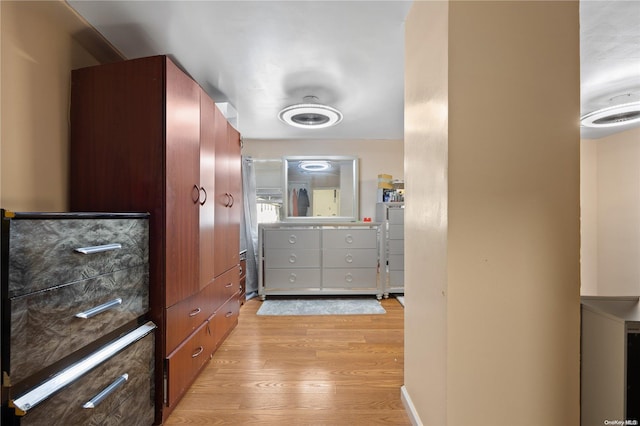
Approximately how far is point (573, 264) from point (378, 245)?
7.57 ft

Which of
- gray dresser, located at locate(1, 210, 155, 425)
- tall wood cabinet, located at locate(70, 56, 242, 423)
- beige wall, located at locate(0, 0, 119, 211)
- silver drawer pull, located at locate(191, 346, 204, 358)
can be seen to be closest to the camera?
gray dresser, located at locate(1, 210, 155, 425)

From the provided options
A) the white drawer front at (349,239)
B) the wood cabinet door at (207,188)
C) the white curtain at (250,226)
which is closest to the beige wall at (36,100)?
the wood cabinet door at (207,188)

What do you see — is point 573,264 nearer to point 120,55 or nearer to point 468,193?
point 468,193

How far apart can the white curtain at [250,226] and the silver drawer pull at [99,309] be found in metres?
2.14

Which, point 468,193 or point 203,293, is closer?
point 468,193

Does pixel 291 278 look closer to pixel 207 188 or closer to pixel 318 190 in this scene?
pixel 318 190

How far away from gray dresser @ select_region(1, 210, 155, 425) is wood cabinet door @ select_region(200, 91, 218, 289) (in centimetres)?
44

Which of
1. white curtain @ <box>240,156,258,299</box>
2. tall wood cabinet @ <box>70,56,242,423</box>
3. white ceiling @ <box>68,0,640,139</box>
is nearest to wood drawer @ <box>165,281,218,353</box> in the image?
tall wood cabinet @ <box>70,56,242,423</box>

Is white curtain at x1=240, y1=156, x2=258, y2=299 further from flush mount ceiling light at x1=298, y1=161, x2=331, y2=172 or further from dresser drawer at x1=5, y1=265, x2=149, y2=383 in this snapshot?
dresser drawer at x1=5, y1=265, x2=149, y2=383

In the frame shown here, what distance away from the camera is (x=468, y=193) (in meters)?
0.92

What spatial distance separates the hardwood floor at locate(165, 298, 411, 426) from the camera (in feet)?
4.37

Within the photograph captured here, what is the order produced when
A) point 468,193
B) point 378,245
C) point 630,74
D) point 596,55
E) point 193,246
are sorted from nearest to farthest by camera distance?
point 468,193 → point 193,246 → point 596,55 → point 630,74 → point 378,245

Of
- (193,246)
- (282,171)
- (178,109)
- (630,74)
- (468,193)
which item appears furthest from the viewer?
(282,171)

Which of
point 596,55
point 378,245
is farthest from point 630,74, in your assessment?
point 378,245
